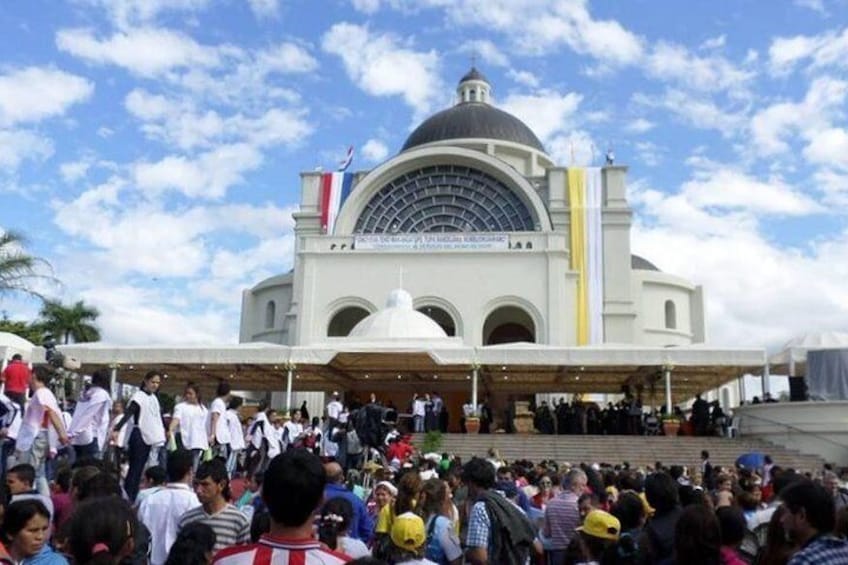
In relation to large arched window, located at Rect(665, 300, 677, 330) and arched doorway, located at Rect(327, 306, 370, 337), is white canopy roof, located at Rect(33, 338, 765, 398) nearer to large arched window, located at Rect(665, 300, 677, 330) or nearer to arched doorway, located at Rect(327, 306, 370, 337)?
arched doorway, located at Rect(327, 306, 370, 337)

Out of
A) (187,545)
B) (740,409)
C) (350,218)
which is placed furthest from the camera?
→ (350,218)

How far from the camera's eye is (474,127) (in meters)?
42.8

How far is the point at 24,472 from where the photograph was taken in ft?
16.5

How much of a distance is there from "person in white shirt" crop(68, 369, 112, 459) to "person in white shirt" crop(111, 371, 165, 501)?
7.4 inches

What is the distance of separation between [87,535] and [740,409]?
21278mm

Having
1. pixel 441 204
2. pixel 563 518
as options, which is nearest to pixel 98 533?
pixel 563 518

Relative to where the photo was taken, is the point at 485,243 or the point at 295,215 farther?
the point at 295,215

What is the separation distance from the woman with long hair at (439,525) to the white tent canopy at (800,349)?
771 inches

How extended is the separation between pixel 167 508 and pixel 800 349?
2097cm

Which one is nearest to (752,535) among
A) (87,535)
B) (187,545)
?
(187,545)

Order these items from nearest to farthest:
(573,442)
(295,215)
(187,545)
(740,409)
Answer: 1. (187,545)
2. (573,442)
3. (740,409)
4. (295,215)

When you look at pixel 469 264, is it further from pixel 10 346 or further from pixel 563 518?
pixel 563 518

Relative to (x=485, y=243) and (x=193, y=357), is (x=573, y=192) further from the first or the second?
(x=193, y=357)

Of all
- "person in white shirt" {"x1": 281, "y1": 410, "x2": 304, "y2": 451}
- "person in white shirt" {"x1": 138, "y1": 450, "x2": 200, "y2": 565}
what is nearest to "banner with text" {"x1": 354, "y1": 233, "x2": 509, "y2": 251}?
"person in white shirt" {"x1": 281, "y1": 410, "x2": 304, "y2": 451}
